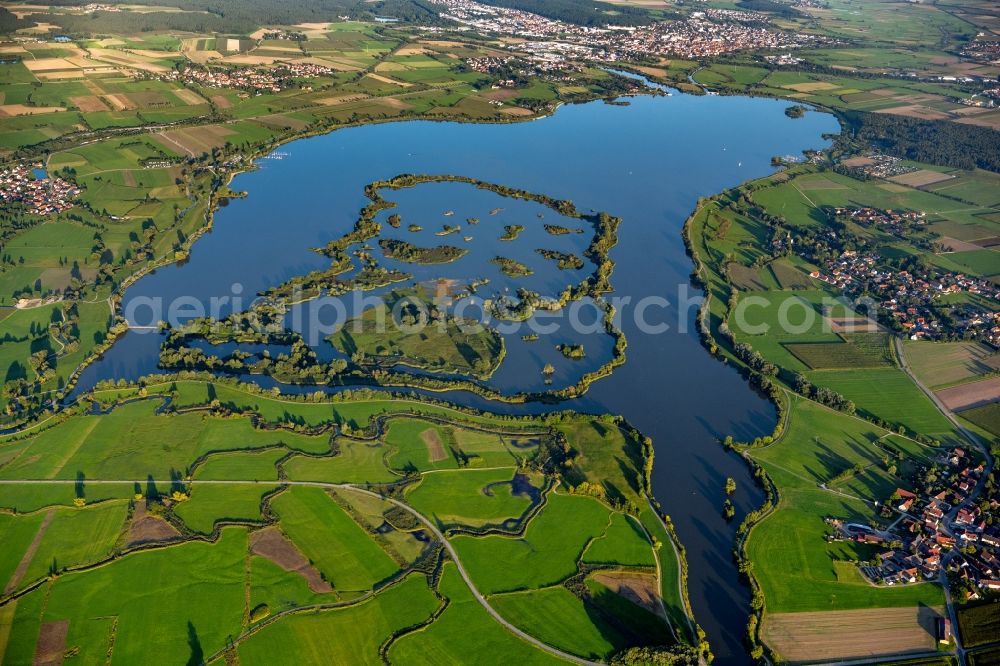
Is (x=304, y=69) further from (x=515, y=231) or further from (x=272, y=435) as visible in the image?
(x=272, y=435)

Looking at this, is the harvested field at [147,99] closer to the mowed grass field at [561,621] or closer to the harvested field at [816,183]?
the harvested field at [816,183]

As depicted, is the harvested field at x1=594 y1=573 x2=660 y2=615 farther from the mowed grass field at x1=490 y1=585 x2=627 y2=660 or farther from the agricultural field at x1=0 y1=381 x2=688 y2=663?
the mowed grass field at x1=490 y1=585 x2=627 y2=660

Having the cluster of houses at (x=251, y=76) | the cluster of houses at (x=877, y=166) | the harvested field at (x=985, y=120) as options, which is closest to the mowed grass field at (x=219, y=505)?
the cluster of houses at (x=877, y=166)

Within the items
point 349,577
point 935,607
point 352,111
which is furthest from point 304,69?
point 935,607

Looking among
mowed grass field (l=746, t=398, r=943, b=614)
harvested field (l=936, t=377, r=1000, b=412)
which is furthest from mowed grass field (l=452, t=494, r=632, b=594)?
harvested field (l=936, t=377, r=1000, b=412)

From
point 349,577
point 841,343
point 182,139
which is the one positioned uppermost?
point 182,139

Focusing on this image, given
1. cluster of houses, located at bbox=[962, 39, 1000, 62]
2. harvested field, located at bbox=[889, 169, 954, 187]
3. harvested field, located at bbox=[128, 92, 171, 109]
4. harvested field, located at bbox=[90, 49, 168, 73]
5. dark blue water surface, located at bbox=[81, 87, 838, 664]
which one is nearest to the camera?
dark blue water surface, located at bbox=[81, 87, 838, 664]

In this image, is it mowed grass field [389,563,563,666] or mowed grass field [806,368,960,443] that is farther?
mowed grass field [806,368,960,443]
